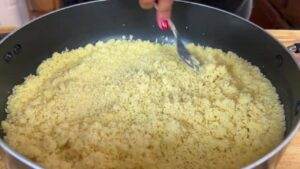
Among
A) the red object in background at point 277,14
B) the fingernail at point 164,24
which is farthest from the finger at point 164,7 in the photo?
the red object in background at point 277,14

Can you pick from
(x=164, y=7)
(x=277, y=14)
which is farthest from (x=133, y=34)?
(x=277, y=14)

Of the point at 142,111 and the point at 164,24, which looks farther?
the point at 164,24

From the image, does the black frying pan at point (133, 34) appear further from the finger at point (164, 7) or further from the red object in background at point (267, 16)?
the red object in background at point (267, 16)

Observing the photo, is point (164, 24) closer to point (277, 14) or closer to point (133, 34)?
point (133, 34)

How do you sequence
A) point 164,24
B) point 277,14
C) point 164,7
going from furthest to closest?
point 277,14 → point 164,24 → point 164,7

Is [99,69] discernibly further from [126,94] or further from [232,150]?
[232,150]

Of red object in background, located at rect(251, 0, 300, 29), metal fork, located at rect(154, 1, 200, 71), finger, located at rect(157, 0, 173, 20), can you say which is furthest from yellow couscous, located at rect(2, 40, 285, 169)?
red object in background, located at rect(251, 0, 300, 29)

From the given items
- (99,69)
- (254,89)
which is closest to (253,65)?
(254,89)

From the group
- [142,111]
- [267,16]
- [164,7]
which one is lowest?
[267,16]
